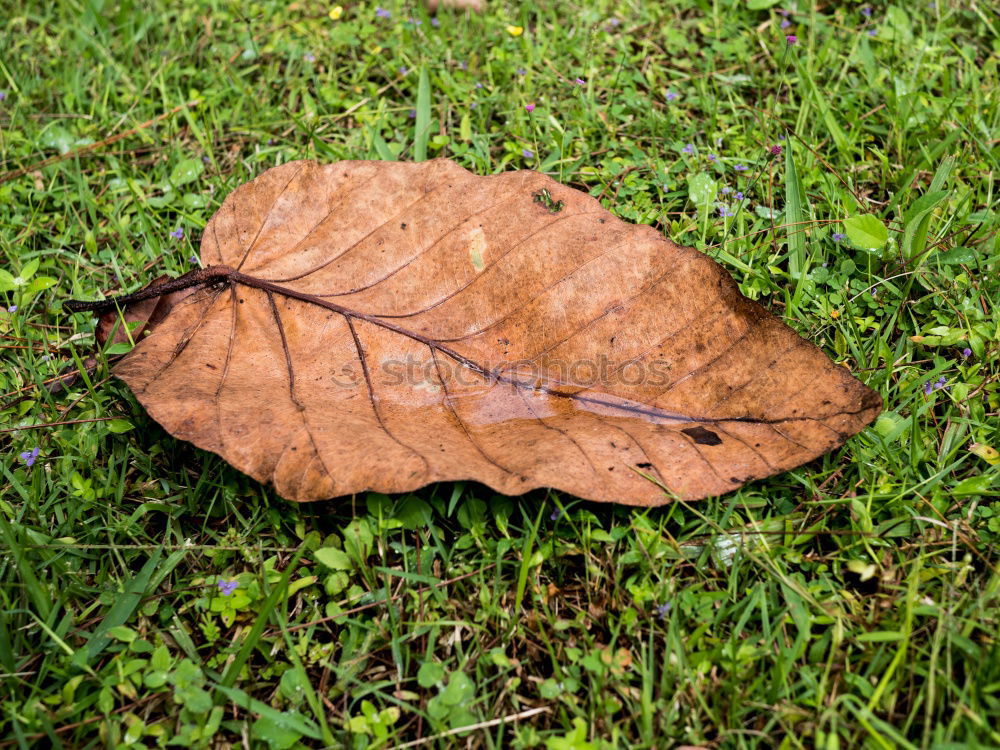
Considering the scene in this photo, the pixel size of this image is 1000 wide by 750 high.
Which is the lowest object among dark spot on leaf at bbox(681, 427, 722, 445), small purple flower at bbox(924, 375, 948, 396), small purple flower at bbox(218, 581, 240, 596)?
small purple flower at bbox(218, 581, 240, 596)

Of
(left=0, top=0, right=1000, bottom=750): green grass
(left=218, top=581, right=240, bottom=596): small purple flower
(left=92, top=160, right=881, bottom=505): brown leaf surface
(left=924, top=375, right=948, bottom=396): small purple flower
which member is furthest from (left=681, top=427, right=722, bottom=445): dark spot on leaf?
(left=218, top=581, right=240, bottom=596): small purple flower

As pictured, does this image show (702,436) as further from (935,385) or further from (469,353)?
(935,385)

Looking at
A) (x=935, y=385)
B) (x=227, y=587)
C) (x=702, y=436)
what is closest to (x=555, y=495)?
(x=702, y=436)

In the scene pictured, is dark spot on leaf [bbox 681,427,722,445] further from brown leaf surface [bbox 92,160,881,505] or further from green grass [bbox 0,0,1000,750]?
green grass [bbox 0,0,1000,750]

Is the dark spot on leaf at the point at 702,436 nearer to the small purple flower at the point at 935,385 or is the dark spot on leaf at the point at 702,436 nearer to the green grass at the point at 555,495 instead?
the green grass at the point at 555,495

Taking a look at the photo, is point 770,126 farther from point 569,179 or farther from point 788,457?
point 788,457

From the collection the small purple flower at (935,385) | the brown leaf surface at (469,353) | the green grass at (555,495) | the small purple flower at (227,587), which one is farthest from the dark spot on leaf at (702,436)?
the small purple flower at (227,587)

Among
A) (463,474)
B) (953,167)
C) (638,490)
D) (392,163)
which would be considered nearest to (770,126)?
(953,167)
